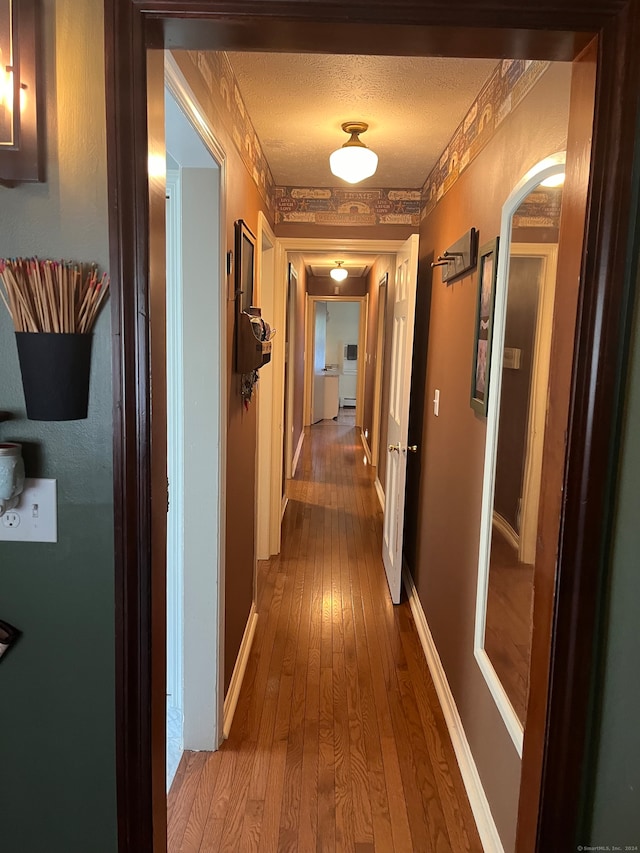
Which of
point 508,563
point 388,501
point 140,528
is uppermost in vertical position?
point 140,528

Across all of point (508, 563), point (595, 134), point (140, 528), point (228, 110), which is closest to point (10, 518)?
point (140, 528)

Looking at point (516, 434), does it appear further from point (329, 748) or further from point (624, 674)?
point (329, 748)

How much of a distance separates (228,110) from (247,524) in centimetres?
178

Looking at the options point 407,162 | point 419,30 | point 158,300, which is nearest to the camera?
point 419,30

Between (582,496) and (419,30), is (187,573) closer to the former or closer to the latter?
(582,496)

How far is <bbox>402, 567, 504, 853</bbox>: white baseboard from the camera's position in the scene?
5.91ft

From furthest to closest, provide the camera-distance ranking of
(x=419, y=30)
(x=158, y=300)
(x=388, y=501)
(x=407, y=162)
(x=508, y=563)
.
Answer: (x=388, y=501)
(x=407, y=162)
(x=508, y=563)
(x=158, y=300)
(x=419, y=30)

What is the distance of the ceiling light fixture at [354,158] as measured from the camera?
256cm

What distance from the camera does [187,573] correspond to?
83.4 inches

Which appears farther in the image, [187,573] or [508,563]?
[187,573]

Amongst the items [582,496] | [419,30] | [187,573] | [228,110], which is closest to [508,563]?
[582,496]

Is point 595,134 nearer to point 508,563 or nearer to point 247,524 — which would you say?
point 508,563

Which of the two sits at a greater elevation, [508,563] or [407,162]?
[407,162]

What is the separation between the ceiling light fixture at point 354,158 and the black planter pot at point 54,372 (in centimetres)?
195
